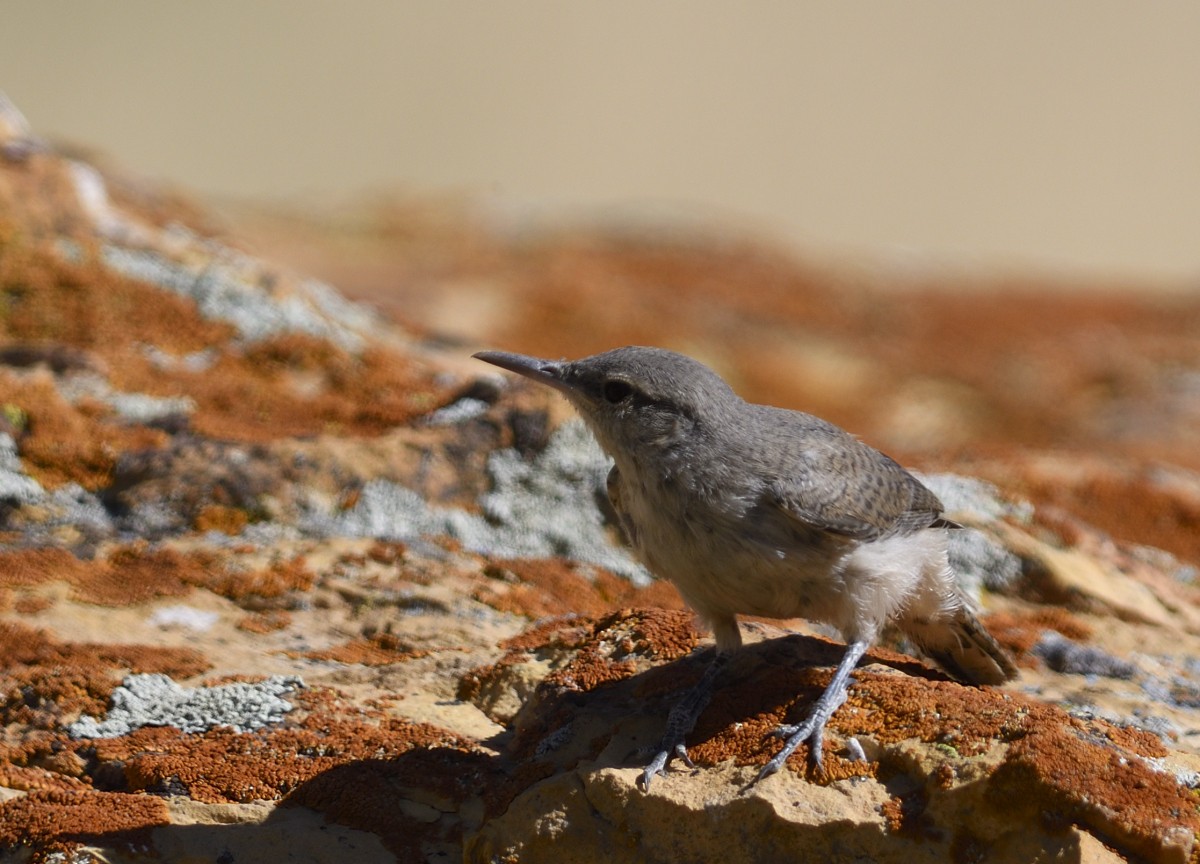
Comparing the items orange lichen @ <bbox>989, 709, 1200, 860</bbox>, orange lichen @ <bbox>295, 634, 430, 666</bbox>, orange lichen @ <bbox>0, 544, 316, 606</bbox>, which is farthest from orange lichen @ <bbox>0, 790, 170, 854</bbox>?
orange lichen @ <bbox>989, 709, 1200, 860</bbox>

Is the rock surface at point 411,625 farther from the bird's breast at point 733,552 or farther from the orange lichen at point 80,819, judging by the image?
the bird's breast at point 733,552

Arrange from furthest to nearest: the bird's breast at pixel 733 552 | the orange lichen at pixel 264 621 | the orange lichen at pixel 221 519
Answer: the orange lichen at pixel 221 519 → the orange lichen at pixel 264 621 → the bird's breast at pixel 733 552

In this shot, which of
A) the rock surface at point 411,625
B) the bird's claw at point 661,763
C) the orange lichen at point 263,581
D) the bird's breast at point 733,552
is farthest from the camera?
the orange lichen at point 263,581

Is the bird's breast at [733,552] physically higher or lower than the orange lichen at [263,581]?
higher

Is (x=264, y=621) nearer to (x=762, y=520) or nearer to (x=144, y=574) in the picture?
(x=144, y=574)

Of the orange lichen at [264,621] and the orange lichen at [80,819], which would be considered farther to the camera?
the orange lichen at [264,621]

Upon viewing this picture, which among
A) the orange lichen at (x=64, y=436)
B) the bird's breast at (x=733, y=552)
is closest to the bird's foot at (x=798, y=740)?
the bird's breast at (x=733, y=552)

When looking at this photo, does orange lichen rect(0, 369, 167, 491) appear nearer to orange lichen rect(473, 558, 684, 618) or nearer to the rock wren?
orange lichen rect(473, 558, 684, 618)

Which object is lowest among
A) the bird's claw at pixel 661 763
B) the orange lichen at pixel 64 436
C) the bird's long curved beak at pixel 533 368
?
the orange lichen at pixel 64 436
